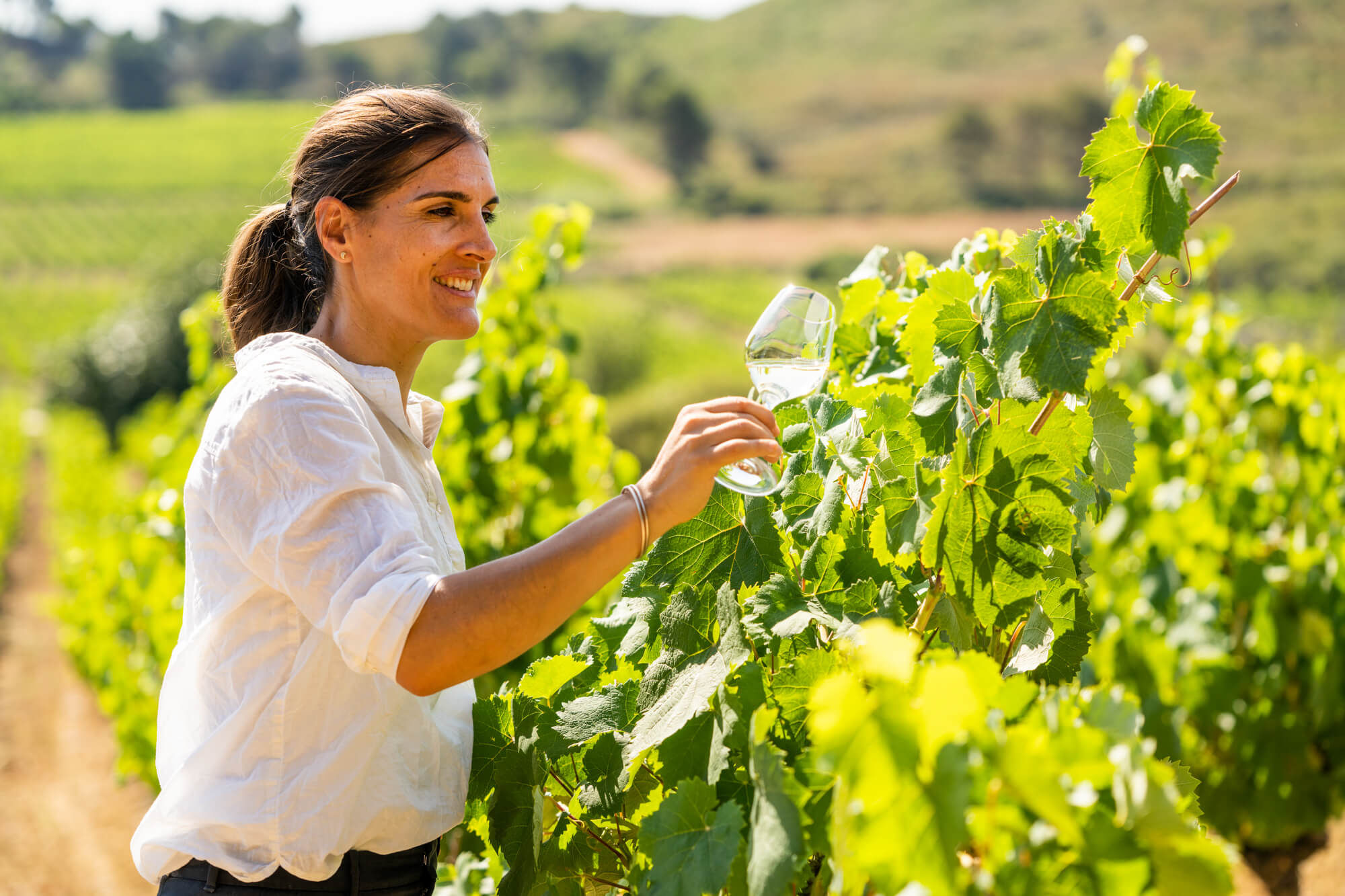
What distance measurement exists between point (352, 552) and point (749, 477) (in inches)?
19.0

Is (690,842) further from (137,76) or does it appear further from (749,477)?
(137,76)

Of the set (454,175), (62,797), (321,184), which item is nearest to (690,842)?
(454,175)

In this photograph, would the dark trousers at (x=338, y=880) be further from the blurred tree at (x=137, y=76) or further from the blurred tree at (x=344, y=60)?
the blurred tree at (x=137, y=76)

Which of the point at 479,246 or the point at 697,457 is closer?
the point at 697,457

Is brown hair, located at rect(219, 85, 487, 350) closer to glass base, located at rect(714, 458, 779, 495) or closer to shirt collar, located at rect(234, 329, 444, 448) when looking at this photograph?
shirt collar, located at rect(234, 329, 444, 448)

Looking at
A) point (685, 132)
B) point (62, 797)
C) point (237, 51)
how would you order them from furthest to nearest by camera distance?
point (237, 51) < point (685, 132) < point (62, 797)

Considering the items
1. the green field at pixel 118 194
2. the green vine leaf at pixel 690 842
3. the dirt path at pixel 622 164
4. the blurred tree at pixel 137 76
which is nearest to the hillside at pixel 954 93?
the dirt path at pixel 622 164

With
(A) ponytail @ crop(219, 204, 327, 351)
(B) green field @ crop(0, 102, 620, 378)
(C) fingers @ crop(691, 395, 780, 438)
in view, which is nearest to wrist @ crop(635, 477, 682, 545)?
(C) fingers @ crop(691, 395, 780, 438)

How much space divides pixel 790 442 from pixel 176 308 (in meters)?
35.4

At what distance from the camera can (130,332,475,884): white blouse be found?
1293 millimetres

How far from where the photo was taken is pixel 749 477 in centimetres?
128

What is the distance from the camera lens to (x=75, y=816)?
740 centimetres

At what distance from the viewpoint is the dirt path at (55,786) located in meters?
6.37

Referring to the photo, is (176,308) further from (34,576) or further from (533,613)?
(533,613)
